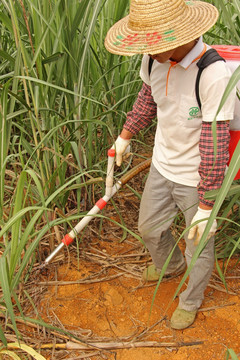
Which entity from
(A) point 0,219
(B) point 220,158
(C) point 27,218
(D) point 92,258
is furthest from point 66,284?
(B) point 220,158

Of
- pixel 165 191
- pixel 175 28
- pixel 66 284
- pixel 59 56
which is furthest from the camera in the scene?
pixel 66 284

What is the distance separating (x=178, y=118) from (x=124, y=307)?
2.71 ft

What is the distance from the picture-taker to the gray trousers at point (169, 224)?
5.05ft

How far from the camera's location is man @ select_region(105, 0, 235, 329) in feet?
4.01

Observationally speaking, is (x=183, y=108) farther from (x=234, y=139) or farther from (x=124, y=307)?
(x=124, y=307)

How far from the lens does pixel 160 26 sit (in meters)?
1.22

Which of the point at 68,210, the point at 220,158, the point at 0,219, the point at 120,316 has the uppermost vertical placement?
the point at 220,158

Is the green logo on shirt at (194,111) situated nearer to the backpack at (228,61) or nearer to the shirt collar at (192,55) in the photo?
the backpack at (228,61)

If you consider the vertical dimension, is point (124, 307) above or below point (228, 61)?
below

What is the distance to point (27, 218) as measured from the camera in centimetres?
170

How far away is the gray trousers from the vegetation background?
132 mm

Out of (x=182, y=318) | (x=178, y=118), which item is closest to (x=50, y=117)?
(x=178, y=118)

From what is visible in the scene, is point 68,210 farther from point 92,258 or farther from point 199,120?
point 199,120

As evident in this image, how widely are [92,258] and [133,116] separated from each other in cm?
68
